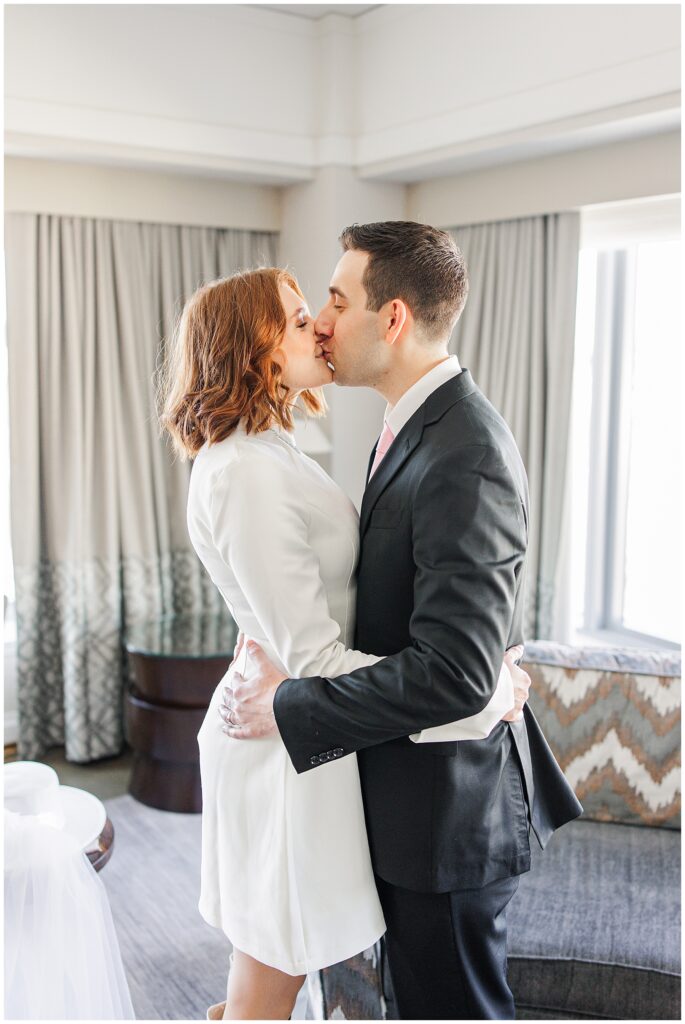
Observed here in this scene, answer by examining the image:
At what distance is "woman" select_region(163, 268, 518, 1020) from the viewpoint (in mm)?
1658

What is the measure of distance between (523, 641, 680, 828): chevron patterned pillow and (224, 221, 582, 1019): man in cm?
79

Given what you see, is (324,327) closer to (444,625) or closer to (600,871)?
(444,625)

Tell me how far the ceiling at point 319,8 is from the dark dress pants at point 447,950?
317cm

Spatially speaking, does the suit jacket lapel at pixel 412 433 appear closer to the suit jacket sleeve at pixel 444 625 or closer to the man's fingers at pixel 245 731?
the suit jacket sleeve at pixel 444 625

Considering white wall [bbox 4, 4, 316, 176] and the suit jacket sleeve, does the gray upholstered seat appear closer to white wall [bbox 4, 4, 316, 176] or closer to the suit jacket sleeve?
the suit jacket sleeve

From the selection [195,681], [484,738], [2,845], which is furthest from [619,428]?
[2,845]

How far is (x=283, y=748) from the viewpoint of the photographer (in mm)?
1722

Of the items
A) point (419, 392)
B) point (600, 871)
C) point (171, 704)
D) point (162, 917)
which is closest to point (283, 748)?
point (419, 392)

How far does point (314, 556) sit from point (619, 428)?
7.82 ft

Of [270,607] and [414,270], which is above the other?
[414,270]

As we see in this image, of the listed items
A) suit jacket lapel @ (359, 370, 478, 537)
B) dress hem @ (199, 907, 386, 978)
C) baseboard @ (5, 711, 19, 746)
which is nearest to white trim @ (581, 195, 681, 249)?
suit jacket lapel @ (359, 370, 478, 537)

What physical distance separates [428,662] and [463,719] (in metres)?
0.17

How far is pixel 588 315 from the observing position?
12.4 ft

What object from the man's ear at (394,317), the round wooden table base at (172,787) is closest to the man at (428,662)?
the man's ear at (394,317)
